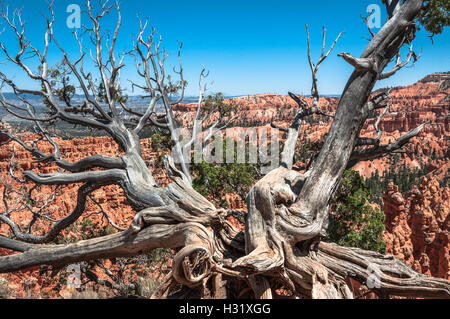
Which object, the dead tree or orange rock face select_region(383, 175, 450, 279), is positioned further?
orange rock face select_region(383, 175, 450, 279)

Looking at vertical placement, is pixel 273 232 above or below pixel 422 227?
above

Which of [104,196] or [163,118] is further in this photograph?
[104,196]

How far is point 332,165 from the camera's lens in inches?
179

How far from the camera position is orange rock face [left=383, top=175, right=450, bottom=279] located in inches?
663

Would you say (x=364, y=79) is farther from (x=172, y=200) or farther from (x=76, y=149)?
(x=76, y=149)

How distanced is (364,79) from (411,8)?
1132 mm

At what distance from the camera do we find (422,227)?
18609 mm

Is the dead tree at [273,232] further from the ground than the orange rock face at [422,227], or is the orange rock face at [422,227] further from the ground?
the dead tree at [273,232]

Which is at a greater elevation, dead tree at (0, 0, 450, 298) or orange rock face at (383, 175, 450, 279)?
dead tree at (0, 0, 450, 298)

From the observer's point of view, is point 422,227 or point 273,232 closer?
point 273,232

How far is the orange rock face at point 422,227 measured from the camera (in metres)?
16.8

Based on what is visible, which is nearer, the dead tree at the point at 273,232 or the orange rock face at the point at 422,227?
the dead tree at the point at 273,232

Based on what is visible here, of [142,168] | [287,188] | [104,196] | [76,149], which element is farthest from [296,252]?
[76,149]

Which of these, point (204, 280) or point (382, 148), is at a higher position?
point (382, 148)
